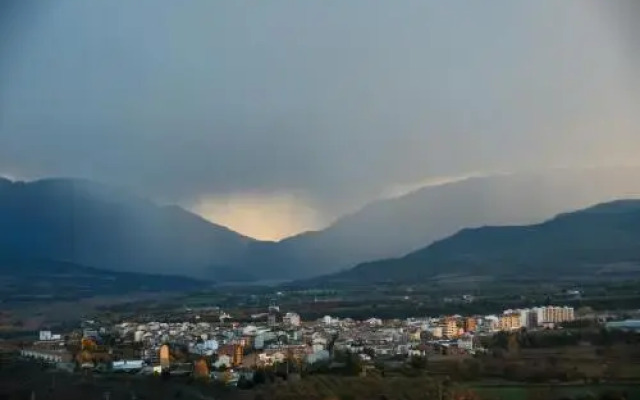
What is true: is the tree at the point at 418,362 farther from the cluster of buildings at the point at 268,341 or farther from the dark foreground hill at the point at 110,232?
the dark foreground hill at the point at 110,232

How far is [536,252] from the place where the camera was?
884cm

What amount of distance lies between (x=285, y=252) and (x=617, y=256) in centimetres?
272

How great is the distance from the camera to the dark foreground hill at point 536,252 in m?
8.65

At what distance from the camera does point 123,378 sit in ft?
23.6

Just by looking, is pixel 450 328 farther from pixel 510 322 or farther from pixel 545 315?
pixel 545 315

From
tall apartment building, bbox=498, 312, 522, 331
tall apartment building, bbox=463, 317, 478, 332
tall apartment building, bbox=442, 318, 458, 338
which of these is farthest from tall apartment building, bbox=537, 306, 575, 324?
tall apartment building, bbox=442, 318, 458, 338

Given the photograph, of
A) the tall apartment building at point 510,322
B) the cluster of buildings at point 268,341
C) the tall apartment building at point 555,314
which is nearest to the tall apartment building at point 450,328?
the cluster of buildings at point 268,341

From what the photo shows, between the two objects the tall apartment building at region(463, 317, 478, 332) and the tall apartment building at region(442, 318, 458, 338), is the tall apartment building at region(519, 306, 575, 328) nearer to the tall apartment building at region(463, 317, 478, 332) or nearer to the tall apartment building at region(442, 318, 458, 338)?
the tall apartment building at region(463, 317, 478, 332)

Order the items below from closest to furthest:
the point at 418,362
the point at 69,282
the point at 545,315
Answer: the point at 418,362 < the point at 545,315 < the point at 69,282

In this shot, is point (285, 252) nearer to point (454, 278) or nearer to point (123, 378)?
point (454, 278)

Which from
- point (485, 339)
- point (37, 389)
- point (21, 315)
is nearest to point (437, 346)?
point (485, 339)

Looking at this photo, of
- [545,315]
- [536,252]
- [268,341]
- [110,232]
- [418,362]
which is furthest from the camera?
[110,232]

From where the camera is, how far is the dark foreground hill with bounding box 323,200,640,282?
8648 mm

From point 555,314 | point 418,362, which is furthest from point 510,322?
point 418,362
